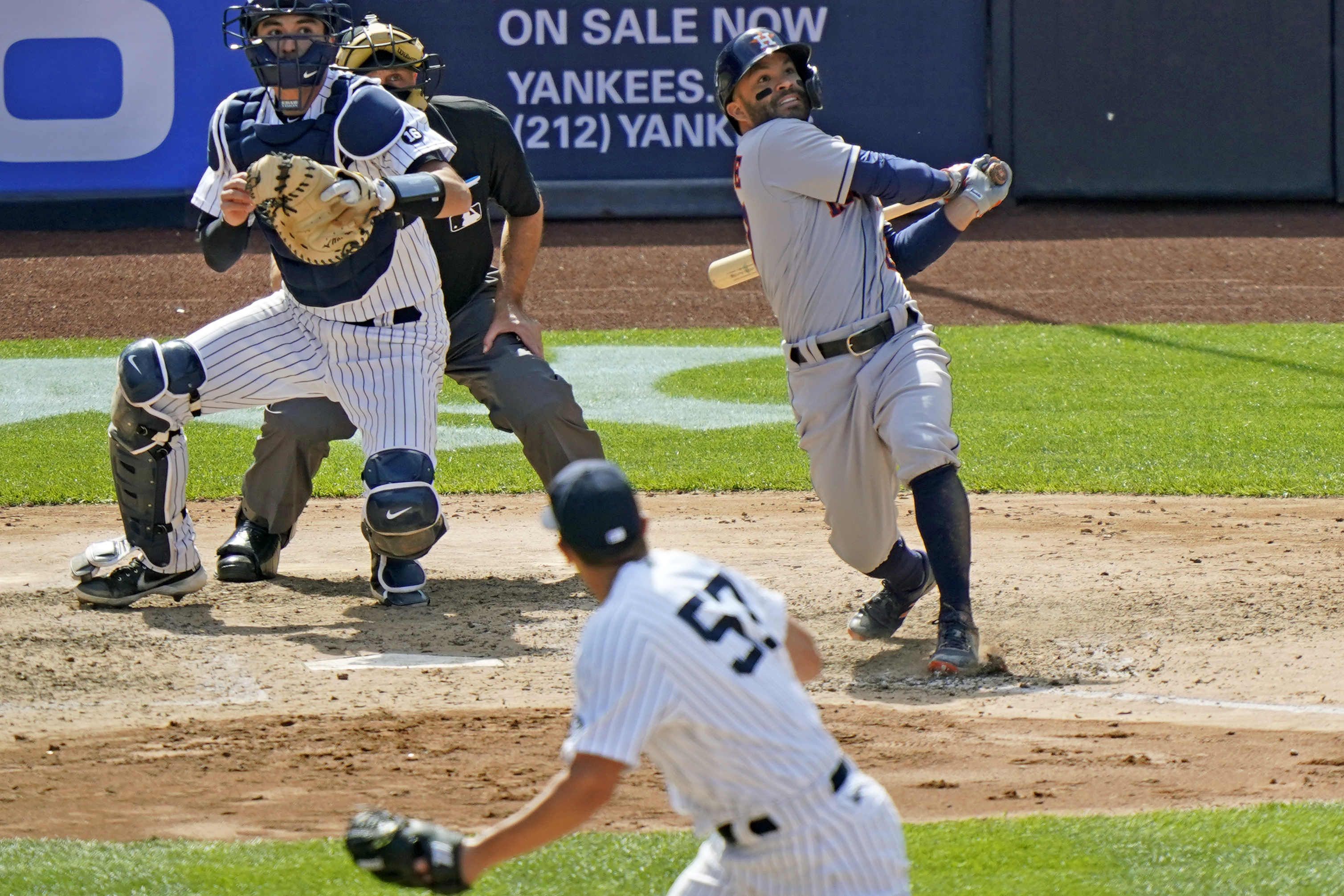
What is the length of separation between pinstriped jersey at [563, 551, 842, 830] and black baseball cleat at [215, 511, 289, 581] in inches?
151

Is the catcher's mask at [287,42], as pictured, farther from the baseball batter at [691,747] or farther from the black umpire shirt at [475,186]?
the baseball batter at [691,747]

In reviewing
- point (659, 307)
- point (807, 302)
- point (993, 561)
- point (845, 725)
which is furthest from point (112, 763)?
point (659, 307)

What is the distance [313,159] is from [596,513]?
328cm

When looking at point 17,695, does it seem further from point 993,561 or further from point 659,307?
point 659,307

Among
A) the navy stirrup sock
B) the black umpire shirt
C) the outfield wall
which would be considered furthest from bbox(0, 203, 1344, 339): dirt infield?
the navy stirrup sock

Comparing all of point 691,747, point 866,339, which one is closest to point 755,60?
point 866,339

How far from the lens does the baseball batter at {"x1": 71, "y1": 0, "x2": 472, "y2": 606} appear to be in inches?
205

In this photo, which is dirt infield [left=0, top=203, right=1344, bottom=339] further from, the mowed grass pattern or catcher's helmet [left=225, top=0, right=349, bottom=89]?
catcher's helmet [left=225, top=0, right=349, bottom=89]

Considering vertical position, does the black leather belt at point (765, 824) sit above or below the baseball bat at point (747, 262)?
below

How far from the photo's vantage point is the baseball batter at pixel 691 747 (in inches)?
85.8

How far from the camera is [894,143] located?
15.2 meters

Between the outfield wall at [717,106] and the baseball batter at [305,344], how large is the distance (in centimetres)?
985

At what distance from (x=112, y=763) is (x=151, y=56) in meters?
12.3

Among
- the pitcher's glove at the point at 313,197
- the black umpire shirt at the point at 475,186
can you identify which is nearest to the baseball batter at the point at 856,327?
the pitcher's glove at the point at 313,197
